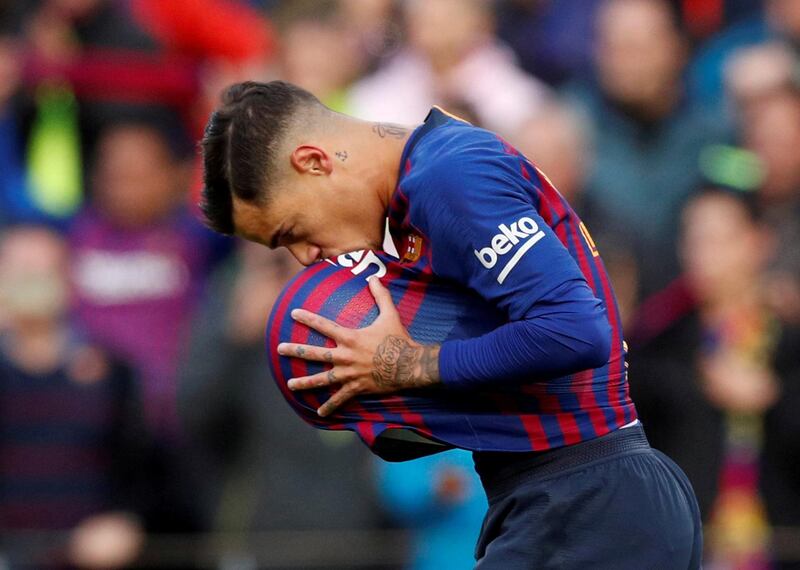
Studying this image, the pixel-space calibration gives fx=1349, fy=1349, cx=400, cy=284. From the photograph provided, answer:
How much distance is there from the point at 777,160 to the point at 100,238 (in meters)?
3.59

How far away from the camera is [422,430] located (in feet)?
10.7

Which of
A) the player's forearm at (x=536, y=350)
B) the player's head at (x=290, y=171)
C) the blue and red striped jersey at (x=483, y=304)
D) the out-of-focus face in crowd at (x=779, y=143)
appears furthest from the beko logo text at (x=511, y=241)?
the out-of-focus face in crowd at (x=779, y=143)

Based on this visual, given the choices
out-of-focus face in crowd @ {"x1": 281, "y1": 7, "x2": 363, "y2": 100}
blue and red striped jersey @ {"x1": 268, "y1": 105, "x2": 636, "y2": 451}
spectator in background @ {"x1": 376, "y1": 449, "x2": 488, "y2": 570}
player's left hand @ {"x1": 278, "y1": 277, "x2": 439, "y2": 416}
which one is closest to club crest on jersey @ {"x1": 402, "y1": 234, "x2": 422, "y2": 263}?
blue and red striped jersey @ {"x1": 268, "y1": 105, "x2": 636, "y2": 451}

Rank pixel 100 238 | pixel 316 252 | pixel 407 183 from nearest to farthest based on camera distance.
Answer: pixel 407 183 → pixel 316 252 → pixel 100 238

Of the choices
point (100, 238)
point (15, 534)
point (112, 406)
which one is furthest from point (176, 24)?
point (15, 534)

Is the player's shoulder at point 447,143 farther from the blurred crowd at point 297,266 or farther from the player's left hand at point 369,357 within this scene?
the blurred crowd at point 297,266

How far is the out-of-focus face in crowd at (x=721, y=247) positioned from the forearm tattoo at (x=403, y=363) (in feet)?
11.4

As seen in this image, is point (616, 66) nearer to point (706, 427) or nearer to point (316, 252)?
point (706, 427)

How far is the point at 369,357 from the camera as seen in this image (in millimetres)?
3238

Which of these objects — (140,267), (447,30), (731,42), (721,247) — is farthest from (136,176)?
(731,42)

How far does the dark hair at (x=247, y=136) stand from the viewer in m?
3.32

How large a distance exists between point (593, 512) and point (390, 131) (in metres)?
1.08

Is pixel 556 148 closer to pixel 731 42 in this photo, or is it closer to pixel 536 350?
pixel 731 42

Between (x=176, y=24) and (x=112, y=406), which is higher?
(x=176, y=24)
